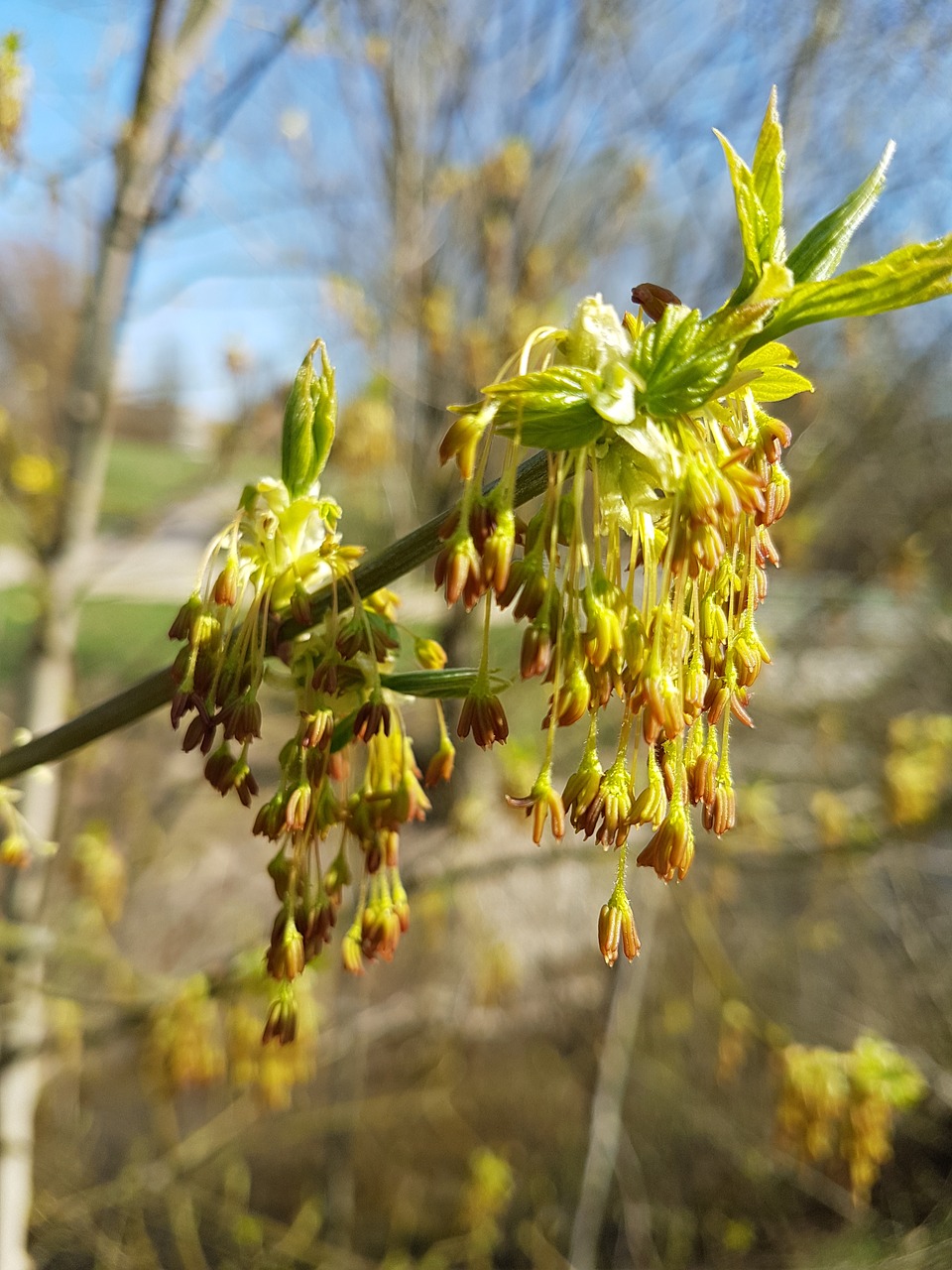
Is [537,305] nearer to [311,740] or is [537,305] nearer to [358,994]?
[358,994]

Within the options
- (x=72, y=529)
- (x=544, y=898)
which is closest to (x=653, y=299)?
(x=72, y=529)

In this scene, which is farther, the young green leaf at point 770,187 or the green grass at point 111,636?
the green grass at point 111,636

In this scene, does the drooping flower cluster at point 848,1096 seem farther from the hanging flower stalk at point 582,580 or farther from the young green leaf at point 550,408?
the young green leaf at point 550,408

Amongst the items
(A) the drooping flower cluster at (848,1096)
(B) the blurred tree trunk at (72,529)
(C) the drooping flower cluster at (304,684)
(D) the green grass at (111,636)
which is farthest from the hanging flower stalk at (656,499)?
(D) the green grass at (111,636)

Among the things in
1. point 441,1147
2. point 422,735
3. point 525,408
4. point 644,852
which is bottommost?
point 441,1147

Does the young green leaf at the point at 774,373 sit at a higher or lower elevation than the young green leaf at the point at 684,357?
higher

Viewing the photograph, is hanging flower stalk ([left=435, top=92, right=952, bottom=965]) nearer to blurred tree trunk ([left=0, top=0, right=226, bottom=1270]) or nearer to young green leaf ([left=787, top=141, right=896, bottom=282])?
young green leaf ([left=787, top=141, right=896, bottom=282])

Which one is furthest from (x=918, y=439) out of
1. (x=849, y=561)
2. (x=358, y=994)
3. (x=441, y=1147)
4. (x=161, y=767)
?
(x=161, y=767)
